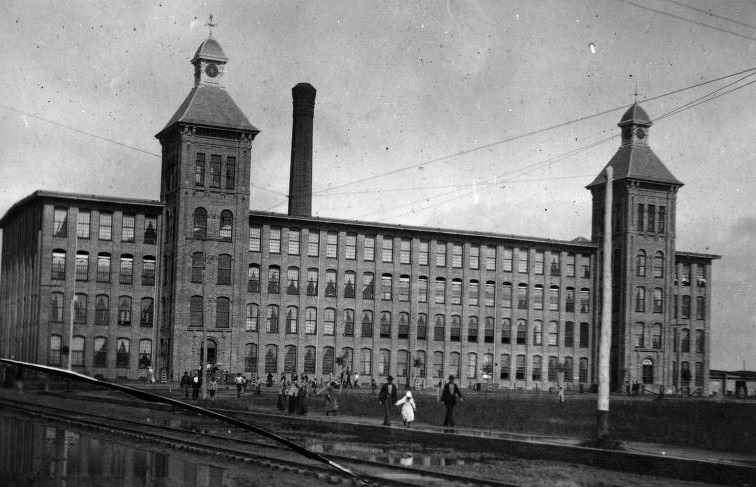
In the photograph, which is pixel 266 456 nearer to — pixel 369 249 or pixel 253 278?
pixel 253 278

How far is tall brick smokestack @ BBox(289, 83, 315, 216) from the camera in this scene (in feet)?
226

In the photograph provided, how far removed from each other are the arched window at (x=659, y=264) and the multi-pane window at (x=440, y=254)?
19.0 m

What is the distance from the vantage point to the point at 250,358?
65375 millimetres

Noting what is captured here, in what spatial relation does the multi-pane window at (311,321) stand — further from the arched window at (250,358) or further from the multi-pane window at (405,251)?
the multi-pane window at (405,251)

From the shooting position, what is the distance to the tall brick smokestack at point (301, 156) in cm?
6881

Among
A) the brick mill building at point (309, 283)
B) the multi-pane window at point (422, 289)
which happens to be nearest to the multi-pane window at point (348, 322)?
the brick mill building at point (309, 283)

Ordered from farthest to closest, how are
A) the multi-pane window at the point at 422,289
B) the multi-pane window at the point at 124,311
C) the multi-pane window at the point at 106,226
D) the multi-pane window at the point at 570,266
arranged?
the multi-pane window at the point at 570,266 → the multi-pane window at the point at 422,289 → the multi-pane window at the point at 106,226 → the multi-pane window at the point at 124,311

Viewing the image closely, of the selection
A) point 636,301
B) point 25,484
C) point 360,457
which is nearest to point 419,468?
point 360,457

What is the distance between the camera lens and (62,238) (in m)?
60.2

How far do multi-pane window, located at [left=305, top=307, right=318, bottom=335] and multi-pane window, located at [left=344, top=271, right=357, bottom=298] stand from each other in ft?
9.47

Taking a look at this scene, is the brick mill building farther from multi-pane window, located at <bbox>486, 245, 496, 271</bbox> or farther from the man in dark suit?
the man in dark suit

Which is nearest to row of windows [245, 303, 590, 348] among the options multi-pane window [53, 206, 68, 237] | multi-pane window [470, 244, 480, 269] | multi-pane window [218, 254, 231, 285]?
multi-pane window [218, 254, 231, 285]

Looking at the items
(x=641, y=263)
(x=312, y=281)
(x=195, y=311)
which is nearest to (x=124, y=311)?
(x=195, y=311)

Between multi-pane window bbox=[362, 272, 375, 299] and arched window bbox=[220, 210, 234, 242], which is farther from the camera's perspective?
multi-pane window bbox=[362, 272, 375, 299]
